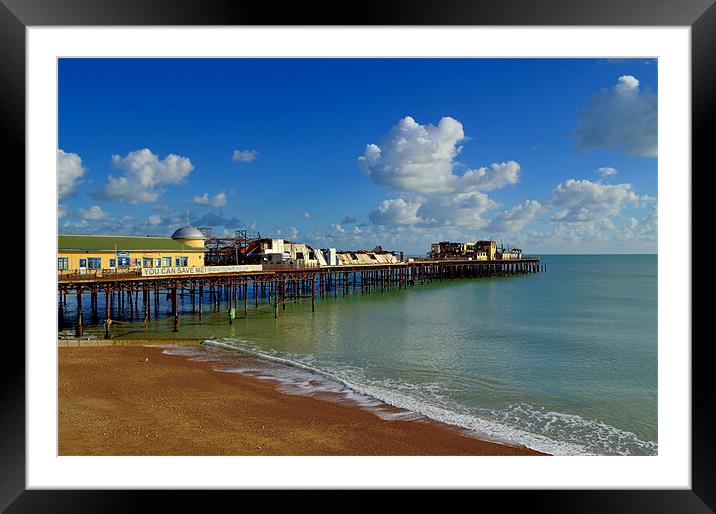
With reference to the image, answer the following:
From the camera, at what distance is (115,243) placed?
623 inches

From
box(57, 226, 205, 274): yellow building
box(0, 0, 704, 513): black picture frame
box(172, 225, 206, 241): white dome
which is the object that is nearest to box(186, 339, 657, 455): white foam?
box(0, 0, 704, 513): black picture frame

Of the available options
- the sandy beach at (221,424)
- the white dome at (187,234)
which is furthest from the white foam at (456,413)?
the white dome at (187,234)

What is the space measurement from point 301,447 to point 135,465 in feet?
9.77

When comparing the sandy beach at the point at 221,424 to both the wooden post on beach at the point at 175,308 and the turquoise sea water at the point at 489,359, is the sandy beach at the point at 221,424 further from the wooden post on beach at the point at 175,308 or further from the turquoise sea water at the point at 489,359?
the wooden post on beach at the point at 175,308

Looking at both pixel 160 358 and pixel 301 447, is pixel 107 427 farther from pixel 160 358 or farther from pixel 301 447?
pixel 160 358

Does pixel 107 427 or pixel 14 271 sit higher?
pixel 14 271

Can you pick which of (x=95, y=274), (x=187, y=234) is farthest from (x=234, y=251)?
(x=95, y=274)

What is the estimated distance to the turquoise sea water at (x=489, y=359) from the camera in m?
6.57

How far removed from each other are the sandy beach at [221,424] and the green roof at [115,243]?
7.84 metres

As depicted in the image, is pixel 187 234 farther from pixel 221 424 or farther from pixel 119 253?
pixel 221 424
